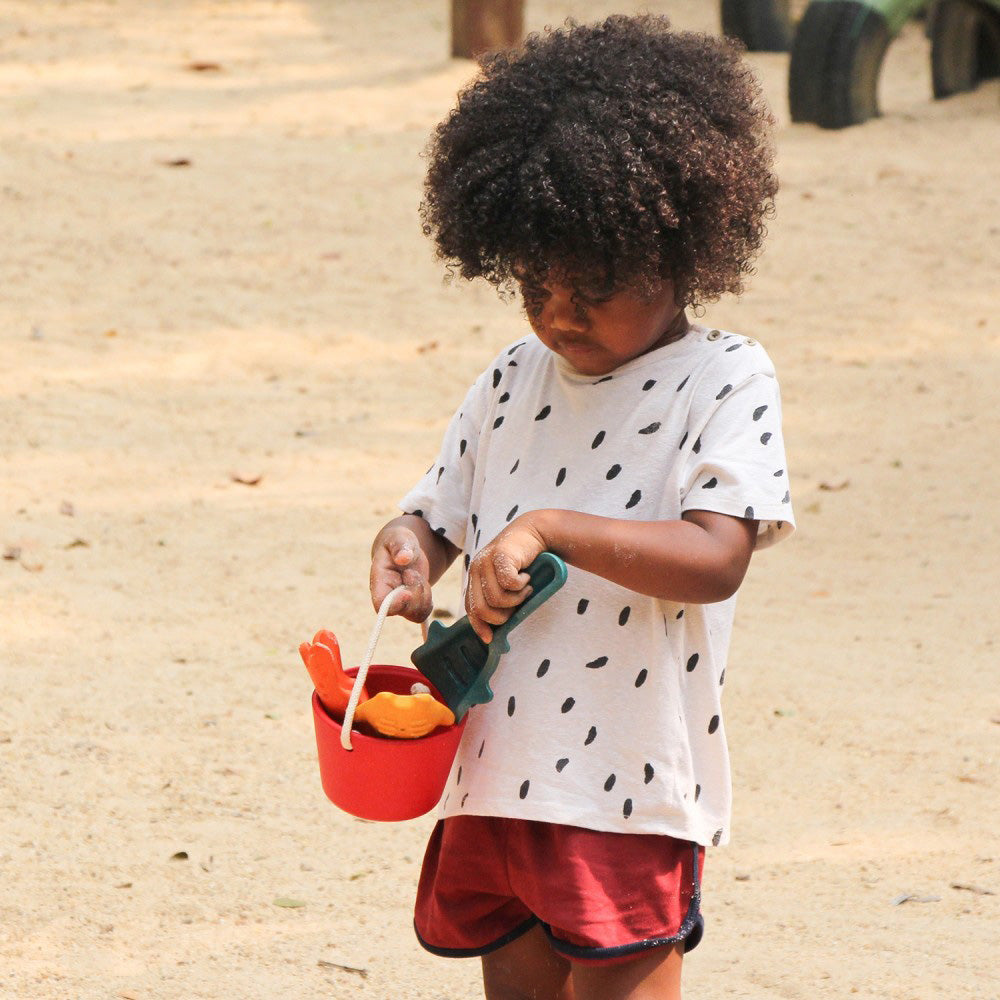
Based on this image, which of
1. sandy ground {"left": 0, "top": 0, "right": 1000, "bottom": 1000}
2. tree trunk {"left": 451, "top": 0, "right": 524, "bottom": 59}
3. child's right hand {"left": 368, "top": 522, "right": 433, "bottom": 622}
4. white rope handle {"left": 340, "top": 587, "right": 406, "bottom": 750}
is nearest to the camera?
white rope handle {"left": 340, "top": 587, "right": 406, "bottom": 750}

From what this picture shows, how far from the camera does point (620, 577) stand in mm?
1758

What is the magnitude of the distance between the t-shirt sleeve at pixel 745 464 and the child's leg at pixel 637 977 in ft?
1.83

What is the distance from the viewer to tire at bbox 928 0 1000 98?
34.4ft

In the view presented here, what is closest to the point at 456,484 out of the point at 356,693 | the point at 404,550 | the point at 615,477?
the point at 404,550

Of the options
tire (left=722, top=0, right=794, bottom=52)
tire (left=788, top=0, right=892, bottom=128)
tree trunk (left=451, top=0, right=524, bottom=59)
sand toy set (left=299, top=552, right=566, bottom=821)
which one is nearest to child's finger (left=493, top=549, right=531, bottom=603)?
sand toy set (left=299, top=552, right=566, bottom=821)

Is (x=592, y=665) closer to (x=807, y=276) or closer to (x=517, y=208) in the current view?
(x=517, y=208)

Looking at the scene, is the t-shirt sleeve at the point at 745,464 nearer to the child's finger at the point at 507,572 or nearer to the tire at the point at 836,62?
the child's finger at the point at 507,572

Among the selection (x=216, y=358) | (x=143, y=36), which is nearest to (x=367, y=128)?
(x=143, y=36)

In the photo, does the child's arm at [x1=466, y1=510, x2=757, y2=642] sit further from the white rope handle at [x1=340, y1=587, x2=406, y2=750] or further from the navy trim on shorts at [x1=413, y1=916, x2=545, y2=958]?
the navy trim on shorts at [x1=413, y1=916, x2=545, y2=958]

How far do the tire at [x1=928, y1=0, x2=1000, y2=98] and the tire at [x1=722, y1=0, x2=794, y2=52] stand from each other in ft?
5.16

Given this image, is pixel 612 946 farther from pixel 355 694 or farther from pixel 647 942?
pixel 355 694

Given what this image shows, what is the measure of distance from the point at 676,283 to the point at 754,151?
0.20 m

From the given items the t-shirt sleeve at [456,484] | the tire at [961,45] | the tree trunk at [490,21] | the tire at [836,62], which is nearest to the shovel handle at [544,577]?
the t-shirt sleeve at [456,484]

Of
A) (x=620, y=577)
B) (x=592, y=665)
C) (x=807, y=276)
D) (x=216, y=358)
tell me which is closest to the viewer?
(x=620, y=577)
